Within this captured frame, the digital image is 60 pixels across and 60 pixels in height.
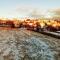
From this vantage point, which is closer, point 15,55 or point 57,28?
point 15,55

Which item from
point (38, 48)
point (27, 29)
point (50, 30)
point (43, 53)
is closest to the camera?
point (43, 53)

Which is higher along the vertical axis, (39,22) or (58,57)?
(39,22)

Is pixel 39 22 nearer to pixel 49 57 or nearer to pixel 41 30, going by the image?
pixel 41 30

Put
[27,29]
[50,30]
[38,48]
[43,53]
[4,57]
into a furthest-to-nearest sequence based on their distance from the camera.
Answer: [27,29], [50,30], [38,48], [43,53], [4,57]

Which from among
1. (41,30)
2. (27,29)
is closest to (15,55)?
(41,30)

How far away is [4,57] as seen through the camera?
693 inches

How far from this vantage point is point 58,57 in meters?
18.1

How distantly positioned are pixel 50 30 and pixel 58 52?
12.1 meters

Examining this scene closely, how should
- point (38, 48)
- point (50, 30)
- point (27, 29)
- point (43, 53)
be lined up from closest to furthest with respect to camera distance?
point (43, 53) → point (38, 48) → point (50, 30) → point (27, 29)

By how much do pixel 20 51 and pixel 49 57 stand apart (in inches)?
120

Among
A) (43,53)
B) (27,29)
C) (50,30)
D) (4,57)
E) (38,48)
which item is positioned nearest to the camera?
(4,57)

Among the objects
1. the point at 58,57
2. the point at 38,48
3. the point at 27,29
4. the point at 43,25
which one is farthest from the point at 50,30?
the point at 58,57

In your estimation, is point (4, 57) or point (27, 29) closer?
point (4, 57)

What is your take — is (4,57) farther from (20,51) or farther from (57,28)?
(57,28)
